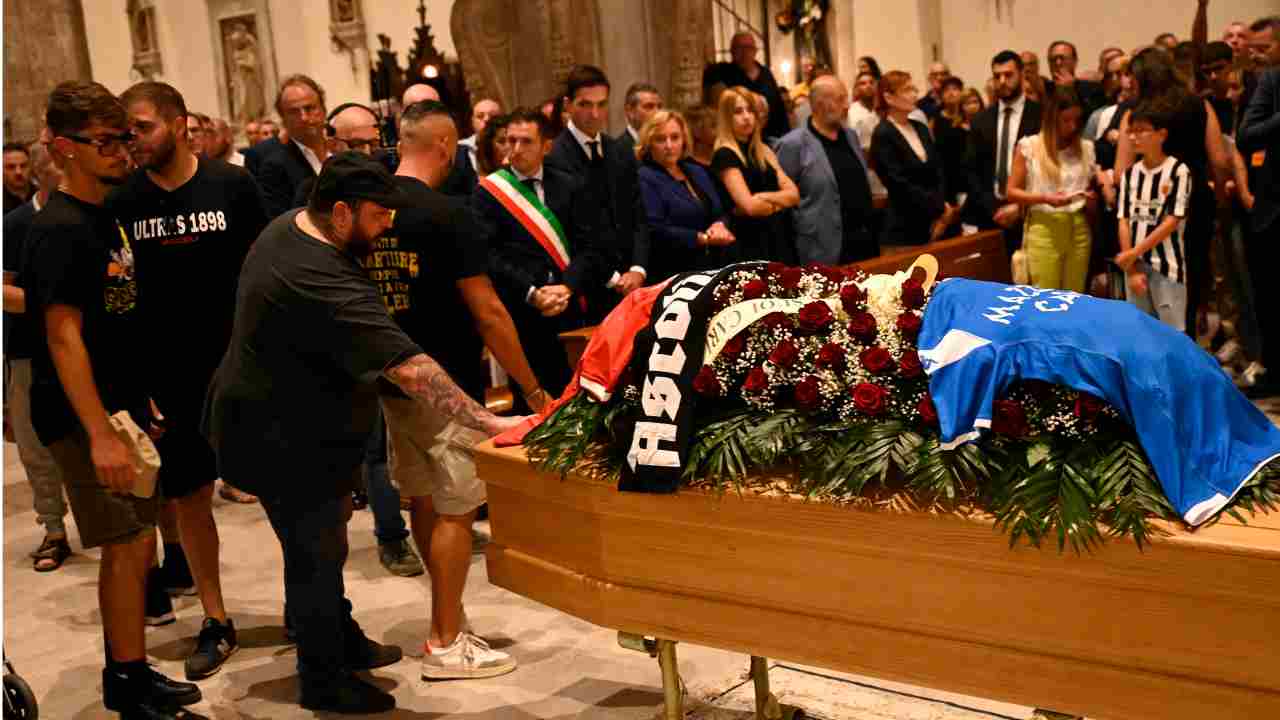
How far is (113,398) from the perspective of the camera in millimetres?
3799

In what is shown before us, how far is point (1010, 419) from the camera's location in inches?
103

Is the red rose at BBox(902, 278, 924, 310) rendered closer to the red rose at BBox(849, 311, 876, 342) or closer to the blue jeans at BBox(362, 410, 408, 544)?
the red rose at BBox(849, 311, 876, 342)

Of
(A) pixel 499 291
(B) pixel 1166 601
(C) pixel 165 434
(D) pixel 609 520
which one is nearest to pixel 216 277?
(C) pixel 165 434

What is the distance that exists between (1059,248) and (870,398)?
15.7 ft

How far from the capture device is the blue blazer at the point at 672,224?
19.6 feet

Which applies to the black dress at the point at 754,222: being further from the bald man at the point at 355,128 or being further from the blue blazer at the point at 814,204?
the bald man at the point at 355,128

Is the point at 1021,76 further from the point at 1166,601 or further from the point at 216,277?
the point at 1166,601

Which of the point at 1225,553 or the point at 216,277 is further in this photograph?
the point at 216,277

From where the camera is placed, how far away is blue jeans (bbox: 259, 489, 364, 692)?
3.57 meters

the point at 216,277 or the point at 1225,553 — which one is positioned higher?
the point at 216,277

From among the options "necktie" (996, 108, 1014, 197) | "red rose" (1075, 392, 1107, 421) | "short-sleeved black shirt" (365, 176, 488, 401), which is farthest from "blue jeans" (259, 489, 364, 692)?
"necktie" (996, 108, 1014, 197)

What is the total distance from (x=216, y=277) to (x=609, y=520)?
183 centimetres

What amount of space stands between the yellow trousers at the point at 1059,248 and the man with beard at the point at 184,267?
445 centimetres

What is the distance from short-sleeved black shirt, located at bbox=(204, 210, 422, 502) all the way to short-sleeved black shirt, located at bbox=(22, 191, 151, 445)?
0.38 m
